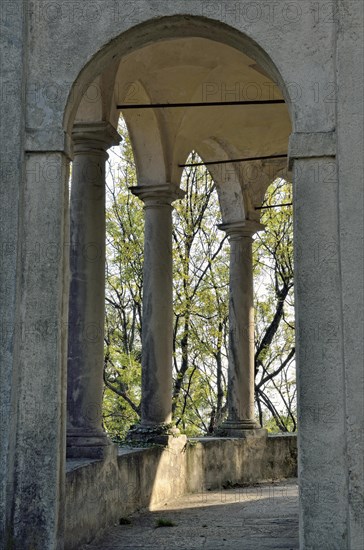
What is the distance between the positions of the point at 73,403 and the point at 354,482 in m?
4.58

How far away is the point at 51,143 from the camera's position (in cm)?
921

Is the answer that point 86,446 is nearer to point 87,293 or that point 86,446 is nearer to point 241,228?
point 87,293

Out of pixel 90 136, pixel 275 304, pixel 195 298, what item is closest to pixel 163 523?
pixel 90 136

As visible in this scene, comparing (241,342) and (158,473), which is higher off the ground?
(241,342)

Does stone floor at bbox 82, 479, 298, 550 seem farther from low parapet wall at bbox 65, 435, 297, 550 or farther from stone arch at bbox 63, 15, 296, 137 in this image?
stone arch at bbox 63, 15, 296, 137

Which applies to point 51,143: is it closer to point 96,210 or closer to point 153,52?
point 96,210

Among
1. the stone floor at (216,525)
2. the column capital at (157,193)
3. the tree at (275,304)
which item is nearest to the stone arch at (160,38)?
the stone floor at (216,525)

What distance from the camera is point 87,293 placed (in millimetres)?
11922

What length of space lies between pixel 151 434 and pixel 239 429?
3.88 metres

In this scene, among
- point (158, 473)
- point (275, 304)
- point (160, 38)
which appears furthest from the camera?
point (275, 304)

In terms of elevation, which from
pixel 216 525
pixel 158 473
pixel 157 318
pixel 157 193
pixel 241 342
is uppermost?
pixel 157 193

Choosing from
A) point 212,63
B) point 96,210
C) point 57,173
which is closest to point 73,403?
point 96,210

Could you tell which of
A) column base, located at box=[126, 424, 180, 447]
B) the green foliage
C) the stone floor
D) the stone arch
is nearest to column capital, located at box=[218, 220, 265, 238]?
column base, located at box=[126, 424, 180, 447]

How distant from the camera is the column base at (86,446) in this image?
11.3 m
